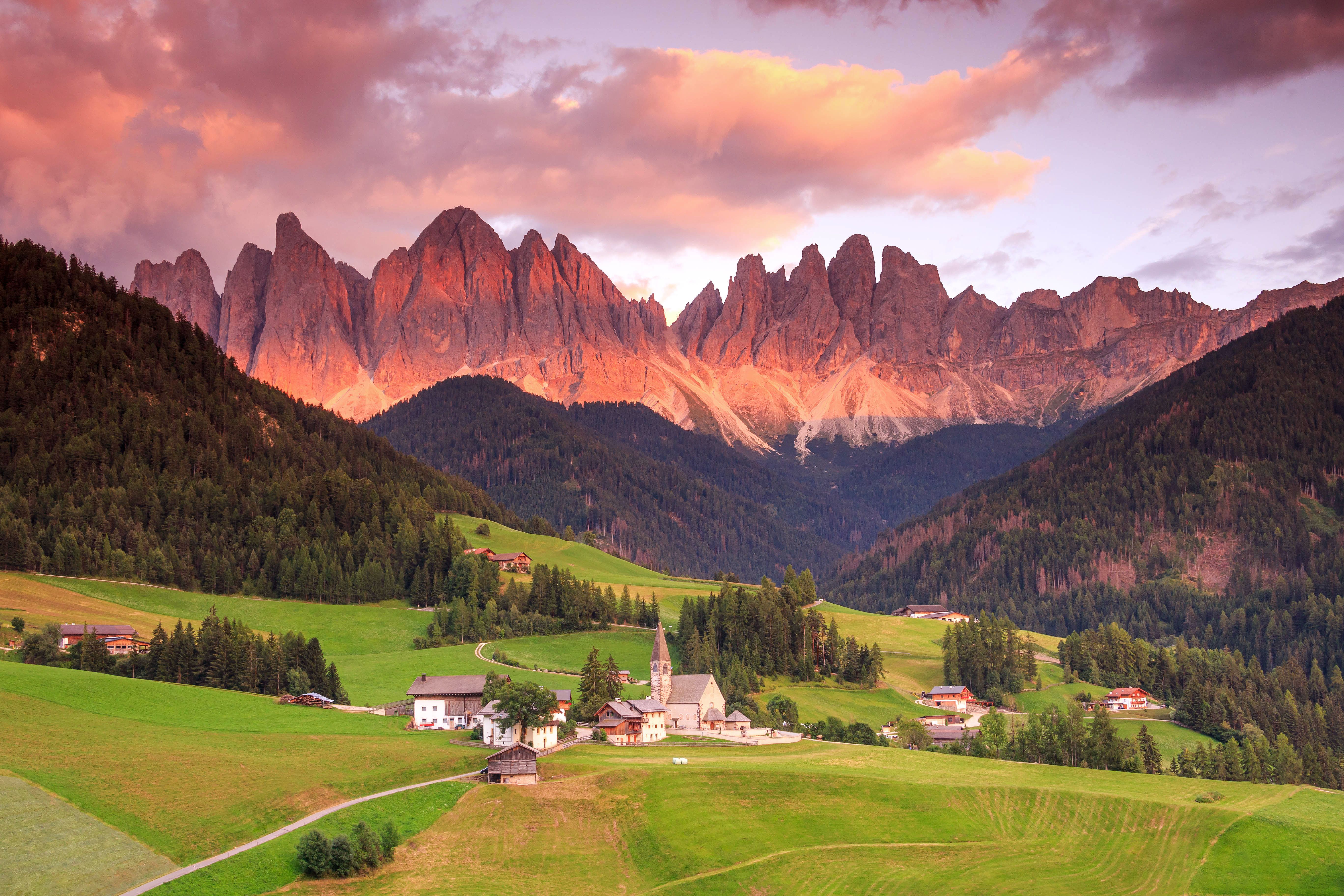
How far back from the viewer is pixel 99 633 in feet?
379

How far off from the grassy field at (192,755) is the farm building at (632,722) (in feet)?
52.6

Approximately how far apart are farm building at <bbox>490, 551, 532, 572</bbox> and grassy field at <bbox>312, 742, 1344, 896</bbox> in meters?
107

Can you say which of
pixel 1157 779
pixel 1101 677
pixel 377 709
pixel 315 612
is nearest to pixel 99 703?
pixel 377 709

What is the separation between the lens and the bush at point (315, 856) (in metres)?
59.8

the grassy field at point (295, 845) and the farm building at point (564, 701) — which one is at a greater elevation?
the farm building at point (564, 701)

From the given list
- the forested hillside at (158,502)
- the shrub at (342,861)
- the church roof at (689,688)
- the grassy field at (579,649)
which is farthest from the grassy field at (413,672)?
the shrub at (342,861)

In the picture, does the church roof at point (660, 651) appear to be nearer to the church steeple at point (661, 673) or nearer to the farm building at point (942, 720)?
the church steeple at point (661, 673)

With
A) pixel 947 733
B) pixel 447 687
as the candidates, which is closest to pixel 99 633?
pixel 447 687

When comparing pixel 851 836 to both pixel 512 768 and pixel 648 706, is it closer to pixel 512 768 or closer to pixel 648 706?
pixel 512 768

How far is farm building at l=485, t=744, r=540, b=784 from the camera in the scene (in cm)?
7750

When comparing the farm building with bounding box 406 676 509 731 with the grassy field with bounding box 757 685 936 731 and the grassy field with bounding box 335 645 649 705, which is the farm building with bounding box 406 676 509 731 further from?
the grassy field with bounding box 757 685 936 731

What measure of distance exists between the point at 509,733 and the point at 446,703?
16.9 meters

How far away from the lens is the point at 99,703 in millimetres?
88688

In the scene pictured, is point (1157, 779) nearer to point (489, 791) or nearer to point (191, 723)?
point (489, 791)
